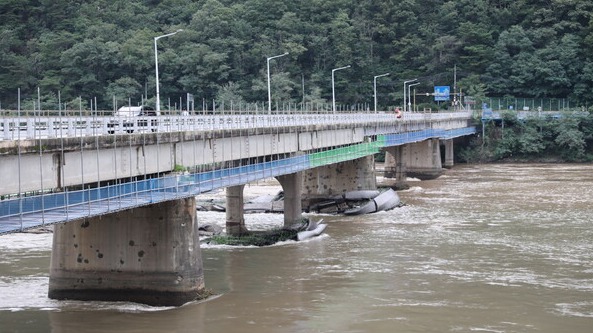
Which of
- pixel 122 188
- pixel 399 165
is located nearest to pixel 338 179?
pixel 399 165

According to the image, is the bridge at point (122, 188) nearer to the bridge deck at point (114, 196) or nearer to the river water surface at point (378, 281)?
the bridge deck at point (114, 196)

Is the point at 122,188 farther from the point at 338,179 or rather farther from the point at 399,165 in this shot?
the point at 399,165

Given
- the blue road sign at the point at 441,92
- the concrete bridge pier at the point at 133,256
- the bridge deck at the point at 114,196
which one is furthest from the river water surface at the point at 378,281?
the blue road sign at the point at 441,92

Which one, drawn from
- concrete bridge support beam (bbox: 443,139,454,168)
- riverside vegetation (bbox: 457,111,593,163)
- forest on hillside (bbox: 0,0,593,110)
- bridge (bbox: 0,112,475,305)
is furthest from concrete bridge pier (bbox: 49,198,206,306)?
riverside vegetation (bbox: 457,111,593,163)

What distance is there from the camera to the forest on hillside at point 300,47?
371 ft

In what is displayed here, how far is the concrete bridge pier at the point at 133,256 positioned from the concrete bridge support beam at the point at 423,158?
67353 millimetres

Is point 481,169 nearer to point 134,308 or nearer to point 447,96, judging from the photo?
point 447,96

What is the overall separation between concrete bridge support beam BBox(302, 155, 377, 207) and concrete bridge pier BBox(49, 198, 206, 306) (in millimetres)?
34653

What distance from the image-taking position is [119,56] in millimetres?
110188

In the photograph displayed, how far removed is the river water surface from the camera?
112 feet

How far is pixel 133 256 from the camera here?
36.2 meters

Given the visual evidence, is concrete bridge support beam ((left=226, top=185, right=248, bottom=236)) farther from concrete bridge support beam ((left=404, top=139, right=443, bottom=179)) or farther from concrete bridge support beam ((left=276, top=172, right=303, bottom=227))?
concrete bridge support beam ((left=404, top=139, right=443, bottom=179))

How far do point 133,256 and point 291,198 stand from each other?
21822mm

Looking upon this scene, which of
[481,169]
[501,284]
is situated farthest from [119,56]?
[501,284]
